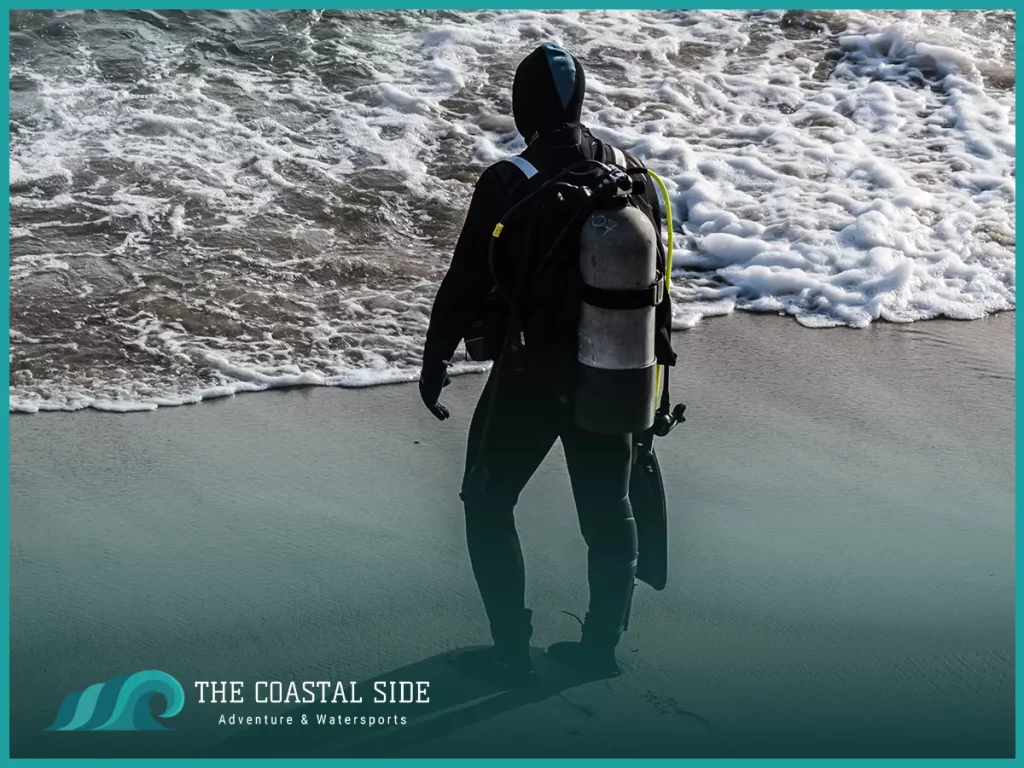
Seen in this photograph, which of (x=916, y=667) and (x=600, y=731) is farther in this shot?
(x=916, y=667)

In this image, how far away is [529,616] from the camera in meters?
3.87

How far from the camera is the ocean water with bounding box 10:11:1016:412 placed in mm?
6551

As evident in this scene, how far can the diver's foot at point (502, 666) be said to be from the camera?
148 inches

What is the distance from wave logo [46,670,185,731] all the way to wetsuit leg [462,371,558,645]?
3.15 ft

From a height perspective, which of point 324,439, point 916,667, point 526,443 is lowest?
point 324,439

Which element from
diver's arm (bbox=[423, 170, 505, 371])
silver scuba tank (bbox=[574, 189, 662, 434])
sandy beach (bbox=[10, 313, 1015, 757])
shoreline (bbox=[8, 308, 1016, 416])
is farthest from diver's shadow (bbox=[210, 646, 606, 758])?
shoreline (bbox=[8, 308, 1016, 416])

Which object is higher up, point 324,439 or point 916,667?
point 916,667

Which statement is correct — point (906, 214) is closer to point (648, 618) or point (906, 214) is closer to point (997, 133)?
point (997, 133)

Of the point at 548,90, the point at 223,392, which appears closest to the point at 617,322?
the point at 548,90

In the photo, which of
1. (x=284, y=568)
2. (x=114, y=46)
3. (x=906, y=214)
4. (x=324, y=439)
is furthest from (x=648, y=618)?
(x=114, y=46)

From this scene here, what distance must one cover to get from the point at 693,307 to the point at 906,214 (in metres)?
1.87

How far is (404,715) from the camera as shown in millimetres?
3648

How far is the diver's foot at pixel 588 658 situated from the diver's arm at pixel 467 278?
96cm

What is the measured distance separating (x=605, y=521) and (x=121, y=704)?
149cm
